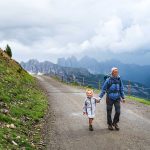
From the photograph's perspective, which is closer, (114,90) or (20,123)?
(114,90)

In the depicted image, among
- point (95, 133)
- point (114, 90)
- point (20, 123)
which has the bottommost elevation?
point (95, 133)

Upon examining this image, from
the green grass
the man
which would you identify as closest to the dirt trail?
the green grass

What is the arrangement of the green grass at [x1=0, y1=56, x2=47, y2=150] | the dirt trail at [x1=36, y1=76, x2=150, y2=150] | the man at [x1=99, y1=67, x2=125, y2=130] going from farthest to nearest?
the man at [x1=99, y1=67, x2=125, y2=130], the dirt trail at [x1=36, y1=76, x2=150, y2=150], the green grass at [x1=0, y1=56, x2=47, y2=150]

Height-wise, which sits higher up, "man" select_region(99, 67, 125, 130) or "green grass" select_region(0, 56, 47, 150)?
"man" select_region(99, 67, 125, 130)

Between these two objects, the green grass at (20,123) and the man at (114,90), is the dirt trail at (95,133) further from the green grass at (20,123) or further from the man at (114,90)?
the man at (114,90)

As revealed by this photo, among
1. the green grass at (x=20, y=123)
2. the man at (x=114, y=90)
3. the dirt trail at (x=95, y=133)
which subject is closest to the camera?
the green grass at (x=20, y=123)

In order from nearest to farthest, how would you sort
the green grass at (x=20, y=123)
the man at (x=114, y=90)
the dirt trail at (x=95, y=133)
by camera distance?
1. the green grass at (x=20, y=123)
2. the dirt trail at (x=95, y=133)
3. the man at (x=114, y=90)

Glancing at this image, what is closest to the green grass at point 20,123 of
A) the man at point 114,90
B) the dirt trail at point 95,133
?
the dirt trail at point 95,133

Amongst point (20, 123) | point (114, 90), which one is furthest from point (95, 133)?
point (20, 123)

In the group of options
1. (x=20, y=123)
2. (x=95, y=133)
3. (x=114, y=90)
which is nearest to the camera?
(x=95, y=133)

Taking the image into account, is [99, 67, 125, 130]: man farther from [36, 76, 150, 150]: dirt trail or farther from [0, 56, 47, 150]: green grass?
[0, 56, 47, 150]: green grass

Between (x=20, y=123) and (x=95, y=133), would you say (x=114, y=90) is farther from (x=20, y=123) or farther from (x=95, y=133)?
(x=20, y=123)

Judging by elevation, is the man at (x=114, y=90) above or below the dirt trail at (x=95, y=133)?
above

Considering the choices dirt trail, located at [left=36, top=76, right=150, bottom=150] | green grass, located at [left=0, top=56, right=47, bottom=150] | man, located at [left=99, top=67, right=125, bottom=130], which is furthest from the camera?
man, located at [left=99, top=67, right=125, bottom=130]
